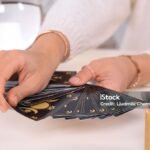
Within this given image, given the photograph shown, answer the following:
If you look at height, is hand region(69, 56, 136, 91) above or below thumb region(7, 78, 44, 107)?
below

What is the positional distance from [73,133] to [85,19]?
35cm

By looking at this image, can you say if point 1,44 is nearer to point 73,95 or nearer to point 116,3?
point 116,3

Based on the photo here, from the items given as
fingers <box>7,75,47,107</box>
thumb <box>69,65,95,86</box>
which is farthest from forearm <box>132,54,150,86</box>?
fingers <box>7,75,47,107</box>

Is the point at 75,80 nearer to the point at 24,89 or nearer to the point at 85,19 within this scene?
the point at 24,89

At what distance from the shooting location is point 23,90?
563 millimetres

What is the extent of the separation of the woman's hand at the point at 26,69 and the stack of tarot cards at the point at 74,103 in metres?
0.01

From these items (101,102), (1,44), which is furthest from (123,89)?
(1,44)

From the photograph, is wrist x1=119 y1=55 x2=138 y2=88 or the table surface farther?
wrist x1=119 y1=55 x2=138 y2=88

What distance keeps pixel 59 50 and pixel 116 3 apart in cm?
28

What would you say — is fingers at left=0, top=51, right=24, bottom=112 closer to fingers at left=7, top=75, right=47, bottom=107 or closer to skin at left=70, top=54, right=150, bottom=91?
fingers at left=7, top=75, right=47, bottom=107

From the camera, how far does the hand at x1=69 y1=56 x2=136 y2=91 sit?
67 centimetres

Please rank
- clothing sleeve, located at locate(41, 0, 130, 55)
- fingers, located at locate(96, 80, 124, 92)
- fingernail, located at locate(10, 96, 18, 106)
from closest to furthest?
fingernail, located at locate(10, 96, 18, 106) < fingers, located at locate(96, 80, 124, 92) < clothing sleeve, located at locate(41, 0, 130, 55)

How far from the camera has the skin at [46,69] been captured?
1.85ft

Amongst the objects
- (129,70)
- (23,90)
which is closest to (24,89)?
(23,90)
